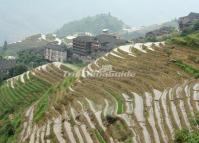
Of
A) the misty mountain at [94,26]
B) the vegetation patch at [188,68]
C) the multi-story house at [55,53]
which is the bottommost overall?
the vegetation patch at [188,68]

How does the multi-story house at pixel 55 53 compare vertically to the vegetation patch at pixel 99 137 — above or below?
above

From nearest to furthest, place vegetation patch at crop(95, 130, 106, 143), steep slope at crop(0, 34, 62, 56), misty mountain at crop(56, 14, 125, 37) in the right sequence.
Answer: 1. vegetation patch at crop(95, 130, 106, 143)
2. steep slope at crop(0, 34, 62, 56)
3. misty mountain at crop(56, 14, 125, 37)

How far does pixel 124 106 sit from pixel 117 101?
4.36ft

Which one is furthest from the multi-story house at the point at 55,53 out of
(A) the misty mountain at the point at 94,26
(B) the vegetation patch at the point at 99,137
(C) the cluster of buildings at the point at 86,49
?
(A) the misty mountain at the point at 94,26

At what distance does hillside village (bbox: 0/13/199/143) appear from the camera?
67.3ft

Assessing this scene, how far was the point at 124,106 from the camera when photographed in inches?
957

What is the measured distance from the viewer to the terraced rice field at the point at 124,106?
2048cm

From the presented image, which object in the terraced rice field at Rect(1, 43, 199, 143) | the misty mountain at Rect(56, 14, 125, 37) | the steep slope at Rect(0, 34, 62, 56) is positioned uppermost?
the misty mountain at Rect(56, 14, 125, 37)

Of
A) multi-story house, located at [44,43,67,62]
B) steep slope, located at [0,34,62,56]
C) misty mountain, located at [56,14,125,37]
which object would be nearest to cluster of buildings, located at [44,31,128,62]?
multi-story house, located at [44,43,67,62]

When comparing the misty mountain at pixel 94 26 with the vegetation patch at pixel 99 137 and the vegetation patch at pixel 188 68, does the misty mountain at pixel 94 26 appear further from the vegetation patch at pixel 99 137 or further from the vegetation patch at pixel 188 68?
the vegetation patch at pixel 99 137

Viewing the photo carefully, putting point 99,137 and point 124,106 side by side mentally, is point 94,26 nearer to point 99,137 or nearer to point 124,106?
point 124,106

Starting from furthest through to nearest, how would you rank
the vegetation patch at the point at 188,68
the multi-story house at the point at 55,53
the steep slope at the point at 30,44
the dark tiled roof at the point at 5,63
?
1. the steep slope at the point at 30,44
2. the dark tiled roof at the point at 5,63
3. the multi-story house at the point at 55,53
4. the vegetation patch at the point at 188,68

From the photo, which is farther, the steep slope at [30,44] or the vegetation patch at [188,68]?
the steep slope at [30,44]

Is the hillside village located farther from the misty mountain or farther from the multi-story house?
the misty mountain
